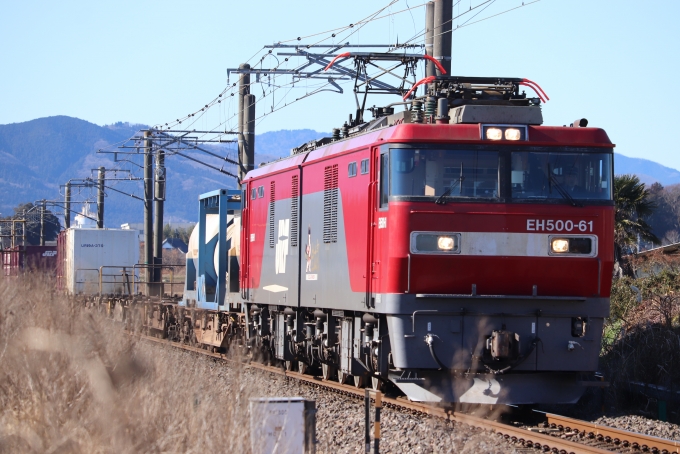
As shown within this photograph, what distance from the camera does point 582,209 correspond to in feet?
40.0

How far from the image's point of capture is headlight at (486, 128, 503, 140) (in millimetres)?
12195

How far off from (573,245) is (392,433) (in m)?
3.28

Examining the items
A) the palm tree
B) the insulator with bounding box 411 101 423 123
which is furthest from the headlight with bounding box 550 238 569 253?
the palm tree

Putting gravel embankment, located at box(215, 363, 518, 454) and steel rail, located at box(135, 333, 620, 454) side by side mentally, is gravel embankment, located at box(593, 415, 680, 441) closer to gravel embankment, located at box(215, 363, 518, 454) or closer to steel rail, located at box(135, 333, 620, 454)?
steel rail, located at box(135, 333, 620, 454)

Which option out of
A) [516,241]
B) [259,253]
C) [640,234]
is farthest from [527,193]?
[640,234]

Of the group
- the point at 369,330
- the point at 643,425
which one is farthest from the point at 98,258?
the point at 643,425

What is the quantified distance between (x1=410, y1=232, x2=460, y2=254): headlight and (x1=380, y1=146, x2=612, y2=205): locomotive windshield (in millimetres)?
500

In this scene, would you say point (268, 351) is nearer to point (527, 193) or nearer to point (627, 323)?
point (627, 323)

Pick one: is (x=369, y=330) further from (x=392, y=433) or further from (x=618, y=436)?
(x=618, y=436)

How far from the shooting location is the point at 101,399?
8.02m

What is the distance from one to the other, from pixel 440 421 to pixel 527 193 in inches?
120

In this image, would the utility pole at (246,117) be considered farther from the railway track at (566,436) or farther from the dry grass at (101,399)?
the dry grass at (101,399)

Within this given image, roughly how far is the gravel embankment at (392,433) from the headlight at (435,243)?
81.4 inches

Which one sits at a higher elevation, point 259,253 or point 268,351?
point 259,253
